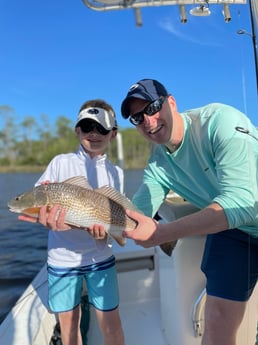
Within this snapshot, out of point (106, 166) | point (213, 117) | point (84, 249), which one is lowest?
point (84, 249)

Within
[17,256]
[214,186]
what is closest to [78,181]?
[214,186]

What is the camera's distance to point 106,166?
2844 millimetres

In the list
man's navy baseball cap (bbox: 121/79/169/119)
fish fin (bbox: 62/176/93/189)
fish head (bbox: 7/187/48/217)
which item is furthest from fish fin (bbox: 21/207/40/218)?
man's navy baseball cap (bbox: 121/79/169/119)

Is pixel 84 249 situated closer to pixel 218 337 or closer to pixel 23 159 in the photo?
pixel 218 337

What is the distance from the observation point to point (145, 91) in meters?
2.06

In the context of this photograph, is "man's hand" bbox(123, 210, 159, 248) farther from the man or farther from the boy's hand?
the boy's hand

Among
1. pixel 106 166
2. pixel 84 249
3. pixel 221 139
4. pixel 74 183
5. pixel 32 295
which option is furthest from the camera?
pixel 32 295

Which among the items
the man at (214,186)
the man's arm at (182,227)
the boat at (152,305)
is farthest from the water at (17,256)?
the man's arm at (182,227)

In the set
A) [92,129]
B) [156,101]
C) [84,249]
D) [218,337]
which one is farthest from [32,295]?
[156,101]

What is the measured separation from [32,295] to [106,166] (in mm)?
1555

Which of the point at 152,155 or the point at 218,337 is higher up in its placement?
the point at 152,155

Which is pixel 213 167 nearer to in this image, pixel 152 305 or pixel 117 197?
pixel 117 197

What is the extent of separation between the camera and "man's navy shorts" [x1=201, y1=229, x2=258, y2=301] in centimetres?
195

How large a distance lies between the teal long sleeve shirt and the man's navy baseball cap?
232 millimetres
